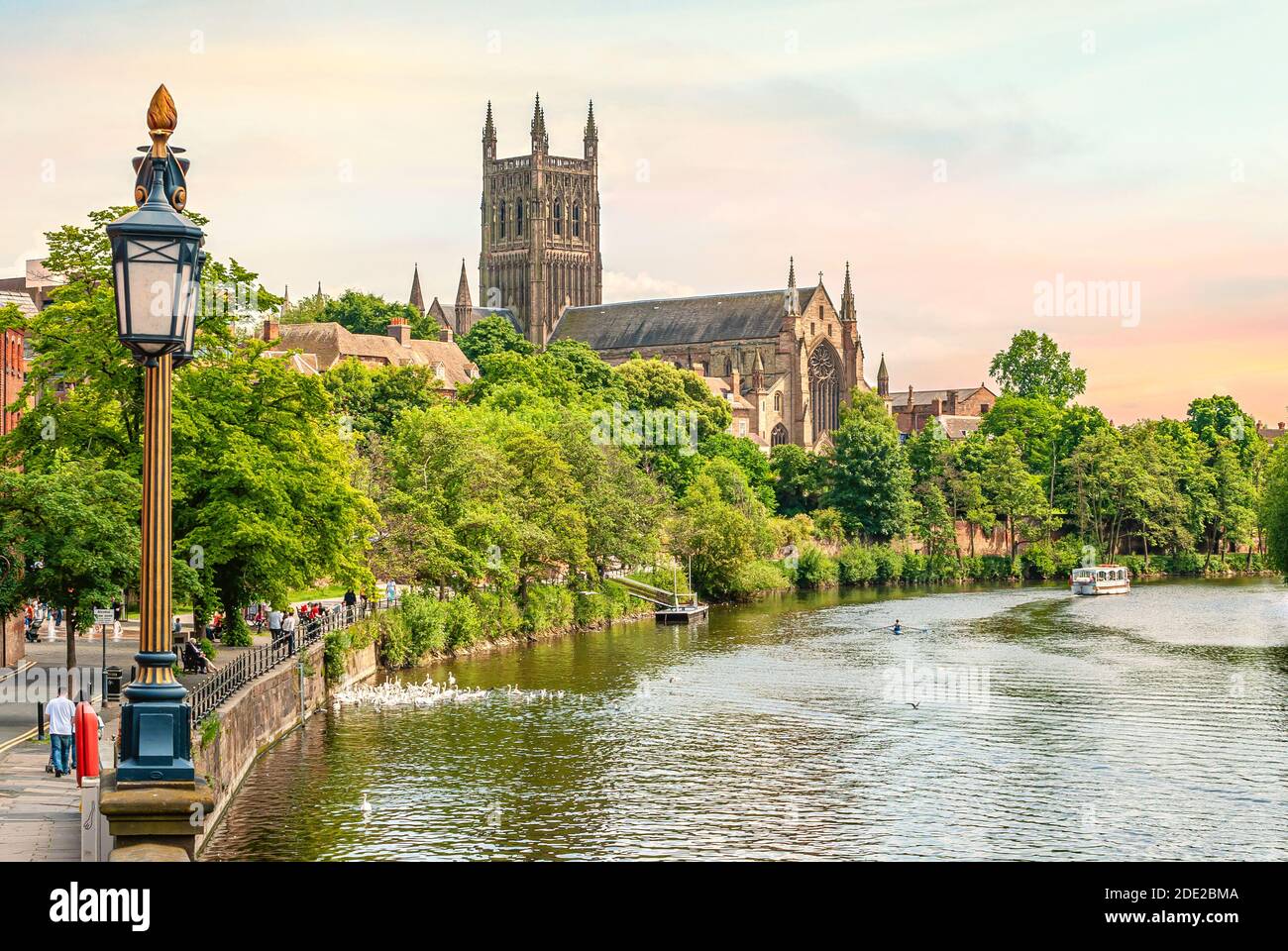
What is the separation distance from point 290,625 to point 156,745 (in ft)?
108

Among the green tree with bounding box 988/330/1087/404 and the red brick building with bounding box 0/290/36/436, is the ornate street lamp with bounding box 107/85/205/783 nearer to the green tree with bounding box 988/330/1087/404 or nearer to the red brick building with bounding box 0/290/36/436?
the red brick building with bounding box 0/290/36/436

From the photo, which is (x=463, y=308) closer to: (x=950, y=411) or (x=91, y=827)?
(x=950, y=411)

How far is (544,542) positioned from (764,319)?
104 meters

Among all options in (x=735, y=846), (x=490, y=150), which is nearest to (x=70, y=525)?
(x=735, y=846)

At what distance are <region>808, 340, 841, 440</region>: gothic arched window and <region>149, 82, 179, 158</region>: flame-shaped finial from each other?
476 ft

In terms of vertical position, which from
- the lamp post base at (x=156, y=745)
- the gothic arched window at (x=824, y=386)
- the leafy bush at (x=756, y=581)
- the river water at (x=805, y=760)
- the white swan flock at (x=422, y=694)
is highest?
the gothic arched window at (x=824, y=386)

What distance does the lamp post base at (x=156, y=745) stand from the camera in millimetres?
11414

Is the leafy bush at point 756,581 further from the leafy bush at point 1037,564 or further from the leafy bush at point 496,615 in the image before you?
the leafy bush at point 1037,564

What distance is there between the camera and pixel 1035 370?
164m

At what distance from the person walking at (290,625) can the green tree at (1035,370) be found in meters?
127

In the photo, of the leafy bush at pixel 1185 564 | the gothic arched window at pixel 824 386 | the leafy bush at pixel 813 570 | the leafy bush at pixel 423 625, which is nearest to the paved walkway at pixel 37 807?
the leafy bush at pixel 423 625

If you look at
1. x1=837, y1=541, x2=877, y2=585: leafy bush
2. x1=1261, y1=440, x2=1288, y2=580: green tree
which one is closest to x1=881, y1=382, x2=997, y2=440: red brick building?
x1=837, y1=541, x2=877, y2=585: leafy bush

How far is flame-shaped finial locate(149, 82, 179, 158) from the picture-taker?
472 inches
